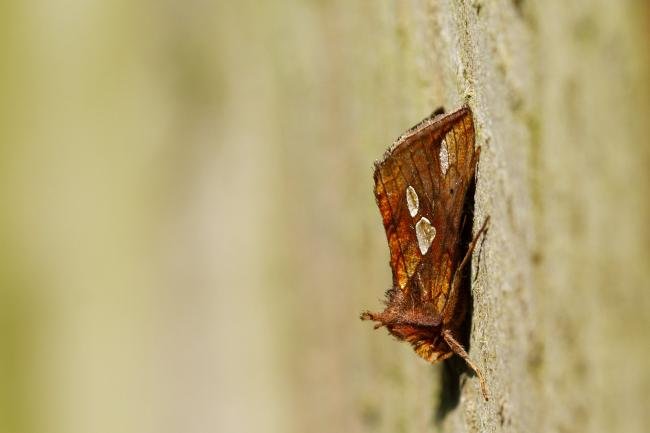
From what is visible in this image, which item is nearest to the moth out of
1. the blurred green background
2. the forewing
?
the forewing

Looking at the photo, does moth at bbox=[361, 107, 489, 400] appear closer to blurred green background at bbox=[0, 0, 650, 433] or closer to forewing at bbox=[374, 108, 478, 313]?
forewing at bbox=[374, 108, 478, 313]

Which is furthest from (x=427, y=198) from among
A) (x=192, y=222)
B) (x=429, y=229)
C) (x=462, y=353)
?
(x=192, y=222)

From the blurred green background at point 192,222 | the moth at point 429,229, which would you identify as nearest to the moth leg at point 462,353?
the moth at point 429,229

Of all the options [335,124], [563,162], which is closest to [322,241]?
[335,124]

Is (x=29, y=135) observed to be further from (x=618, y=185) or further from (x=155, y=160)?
(x=618, y=185)

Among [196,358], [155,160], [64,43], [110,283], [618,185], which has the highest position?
[64,43]

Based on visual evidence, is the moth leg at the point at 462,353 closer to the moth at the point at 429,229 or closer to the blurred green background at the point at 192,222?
the moth at the point at 429,229
